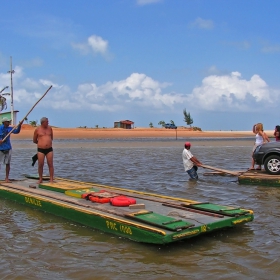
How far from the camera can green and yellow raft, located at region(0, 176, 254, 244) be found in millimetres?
5336

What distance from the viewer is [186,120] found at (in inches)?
3398

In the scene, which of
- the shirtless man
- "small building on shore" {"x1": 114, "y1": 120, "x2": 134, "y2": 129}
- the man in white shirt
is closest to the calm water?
the shirtless man

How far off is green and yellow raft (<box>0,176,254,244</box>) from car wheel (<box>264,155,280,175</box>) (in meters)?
4.72

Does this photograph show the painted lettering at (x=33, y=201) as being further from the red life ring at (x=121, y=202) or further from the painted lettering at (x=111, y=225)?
the painted lettering at (x=111, y=225)

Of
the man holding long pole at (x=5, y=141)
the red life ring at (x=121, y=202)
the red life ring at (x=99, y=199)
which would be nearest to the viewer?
the red life ring at (x=121, y=202)

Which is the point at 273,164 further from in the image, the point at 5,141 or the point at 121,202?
the point at 5,141

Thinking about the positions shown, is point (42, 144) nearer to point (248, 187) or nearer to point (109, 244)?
point (109, 244)

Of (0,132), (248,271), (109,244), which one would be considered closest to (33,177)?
(0,132)

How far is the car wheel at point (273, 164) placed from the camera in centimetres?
1104

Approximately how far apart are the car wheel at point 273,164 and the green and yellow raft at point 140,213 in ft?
15.5

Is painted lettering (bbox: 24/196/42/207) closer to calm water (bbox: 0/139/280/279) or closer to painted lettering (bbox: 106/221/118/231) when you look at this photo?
calm water (bbox: 0/139/280/279)

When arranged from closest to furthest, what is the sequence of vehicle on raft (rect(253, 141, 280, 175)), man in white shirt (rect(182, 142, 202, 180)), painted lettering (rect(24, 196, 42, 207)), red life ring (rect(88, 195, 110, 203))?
1. red life ring (rect(88, 195, 110, 203))
2. painted lettering (rect(24, 196, 42, 207))
3. vehicle on raft (rect(253, 141, 280, 175))
4. man in white shirt (rect(182, 142, 202, 180))

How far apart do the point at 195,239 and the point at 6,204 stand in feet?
15.2

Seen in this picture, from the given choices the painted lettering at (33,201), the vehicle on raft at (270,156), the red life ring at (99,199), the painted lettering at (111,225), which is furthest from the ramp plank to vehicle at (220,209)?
the vehicle on raft at (270,156)
